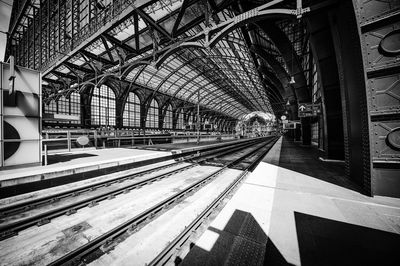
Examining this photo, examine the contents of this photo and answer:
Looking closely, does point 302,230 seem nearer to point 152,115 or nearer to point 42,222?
point 42,222

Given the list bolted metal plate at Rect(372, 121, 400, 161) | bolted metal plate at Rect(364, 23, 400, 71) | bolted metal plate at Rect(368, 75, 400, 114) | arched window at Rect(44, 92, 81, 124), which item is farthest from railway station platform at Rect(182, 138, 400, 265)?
arched window at Rect(44, 92, 81, 124)

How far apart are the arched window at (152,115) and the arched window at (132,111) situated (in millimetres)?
2444

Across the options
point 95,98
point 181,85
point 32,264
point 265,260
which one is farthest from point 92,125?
point 265,260

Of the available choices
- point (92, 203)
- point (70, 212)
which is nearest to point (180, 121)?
point (92, 203)

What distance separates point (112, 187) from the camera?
521 centimetres

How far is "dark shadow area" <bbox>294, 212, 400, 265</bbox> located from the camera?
1782 mm

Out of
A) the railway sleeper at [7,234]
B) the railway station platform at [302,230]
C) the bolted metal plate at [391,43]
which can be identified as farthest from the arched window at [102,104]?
the bolted metal plate at [391,43]

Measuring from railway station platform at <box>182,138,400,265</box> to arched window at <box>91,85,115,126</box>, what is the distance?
90.0ft

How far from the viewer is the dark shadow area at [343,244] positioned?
178 centimetres

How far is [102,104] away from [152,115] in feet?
32.1

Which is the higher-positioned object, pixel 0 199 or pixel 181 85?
pixel 181 85

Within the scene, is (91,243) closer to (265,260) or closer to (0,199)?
(265,260)

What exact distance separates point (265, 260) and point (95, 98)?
3122cm

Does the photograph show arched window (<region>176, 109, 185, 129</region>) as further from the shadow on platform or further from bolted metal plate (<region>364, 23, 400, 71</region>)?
the shadow on platform
